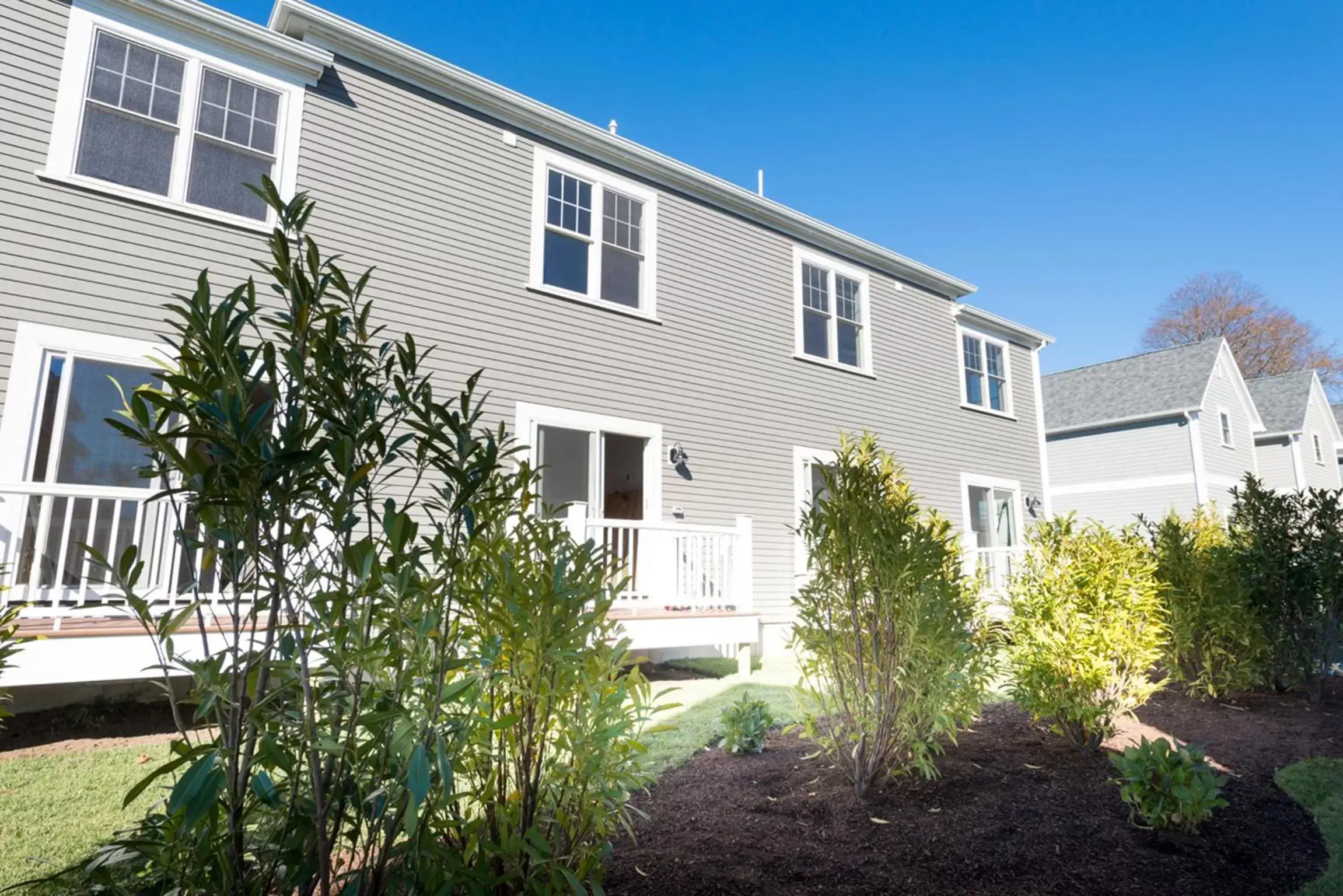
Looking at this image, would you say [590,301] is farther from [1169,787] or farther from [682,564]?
[1169,787]

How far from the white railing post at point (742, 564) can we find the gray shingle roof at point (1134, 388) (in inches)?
628

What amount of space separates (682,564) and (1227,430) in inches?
790

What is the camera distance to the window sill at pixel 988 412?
1304cm

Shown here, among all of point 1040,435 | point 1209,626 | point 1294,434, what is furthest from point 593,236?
point 1294,434

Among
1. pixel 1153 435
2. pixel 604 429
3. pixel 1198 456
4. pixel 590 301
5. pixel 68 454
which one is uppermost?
pixel 1153 435

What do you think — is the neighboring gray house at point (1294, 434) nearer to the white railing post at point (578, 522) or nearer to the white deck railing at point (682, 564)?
the white deck railing at point (682, 564)

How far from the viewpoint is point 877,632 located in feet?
11.2

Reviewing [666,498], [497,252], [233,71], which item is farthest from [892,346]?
[233,71]

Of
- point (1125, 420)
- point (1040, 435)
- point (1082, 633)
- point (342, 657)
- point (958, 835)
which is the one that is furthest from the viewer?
point (1125, 420)

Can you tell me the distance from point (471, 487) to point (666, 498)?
22.7ft

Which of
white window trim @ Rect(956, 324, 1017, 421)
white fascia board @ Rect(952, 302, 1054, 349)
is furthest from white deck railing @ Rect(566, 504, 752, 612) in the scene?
white fascia board @ Rect(952, 302, 1054, 349)

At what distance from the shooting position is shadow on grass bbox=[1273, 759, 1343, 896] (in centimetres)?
242

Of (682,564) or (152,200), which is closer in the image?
(152,200)

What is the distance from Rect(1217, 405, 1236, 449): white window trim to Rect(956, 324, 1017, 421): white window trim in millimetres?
9644
